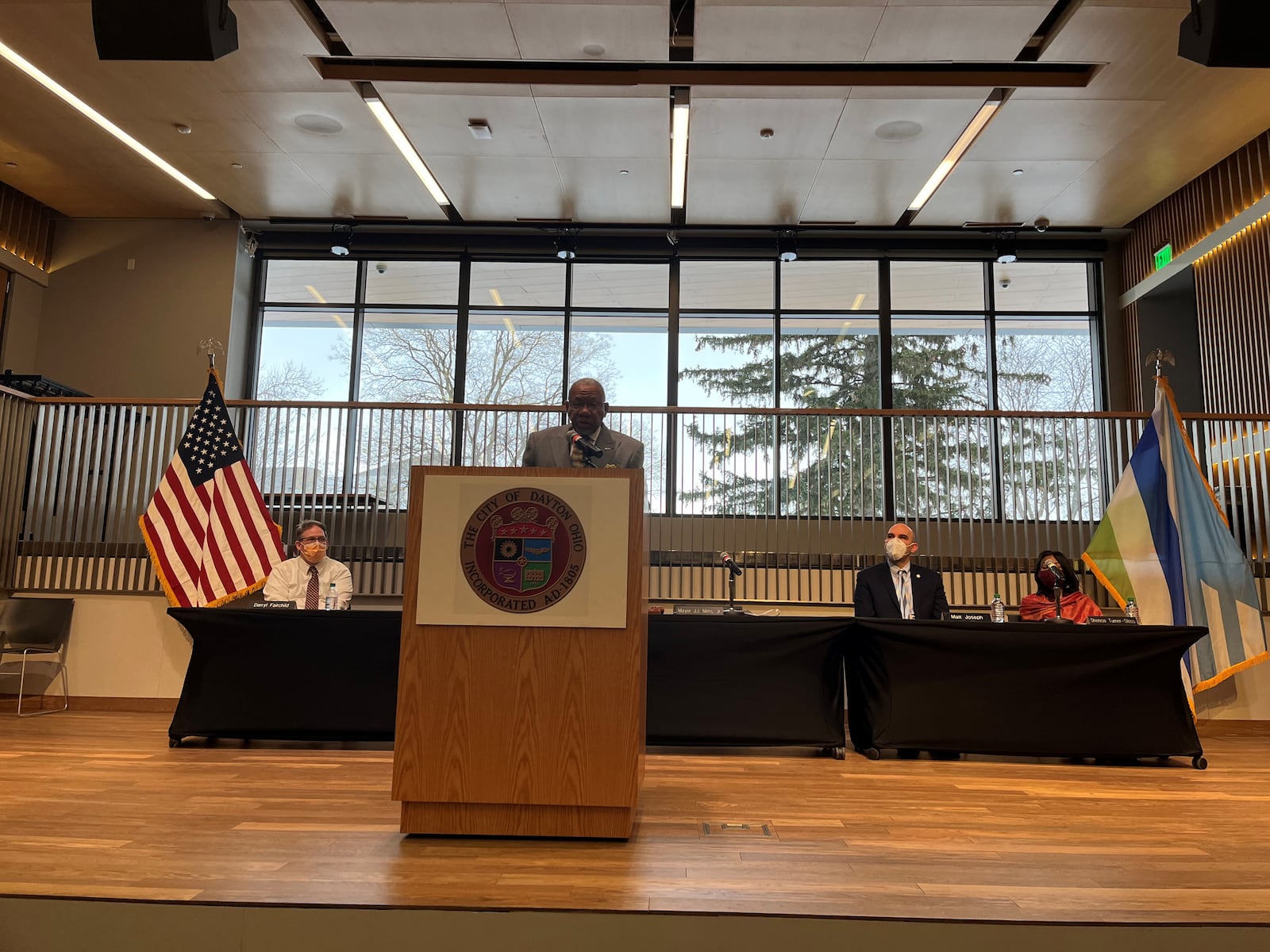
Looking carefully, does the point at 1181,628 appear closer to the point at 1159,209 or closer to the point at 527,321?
the point at 1159,209

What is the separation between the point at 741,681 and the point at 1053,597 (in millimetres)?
2295

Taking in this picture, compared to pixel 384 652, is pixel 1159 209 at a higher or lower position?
higher

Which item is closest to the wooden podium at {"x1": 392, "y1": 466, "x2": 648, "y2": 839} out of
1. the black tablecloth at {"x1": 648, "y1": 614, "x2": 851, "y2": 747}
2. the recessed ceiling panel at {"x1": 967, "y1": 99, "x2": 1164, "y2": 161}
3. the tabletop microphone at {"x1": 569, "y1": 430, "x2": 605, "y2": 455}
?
the tabletop microphone at {"x1": 569, "y1": 430, "x2": 605, "y2": 455}

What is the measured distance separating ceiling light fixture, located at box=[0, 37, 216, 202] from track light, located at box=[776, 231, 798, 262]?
5.46 metres

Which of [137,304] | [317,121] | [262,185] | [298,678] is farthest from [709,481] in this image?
[137,304]

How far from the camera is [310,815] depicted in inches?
112

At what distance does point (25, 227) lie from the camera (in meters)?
8.62

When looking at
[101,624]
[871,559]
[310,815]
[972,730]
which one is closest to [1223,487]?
[871,559]

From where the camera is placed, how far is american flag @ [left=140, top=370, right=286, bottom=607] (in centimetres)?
614

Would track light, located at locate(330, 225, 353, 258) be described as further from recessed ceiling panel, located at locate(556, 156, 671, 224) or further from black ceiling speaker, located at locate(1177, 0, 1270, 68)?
black ceiling speaker, located at locate(1177, 0, 1270, 68)

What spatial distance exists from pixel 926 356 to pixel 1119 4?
13.7 ft

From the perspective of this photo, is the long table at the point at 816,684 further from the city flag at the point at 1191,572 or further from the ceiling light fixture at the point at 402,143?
the ceiling light fixture at the point at 402,143

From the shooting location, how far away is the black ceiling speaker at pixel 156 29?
404 cm

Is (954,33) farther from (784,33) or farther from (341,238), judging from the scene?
(341,238)
